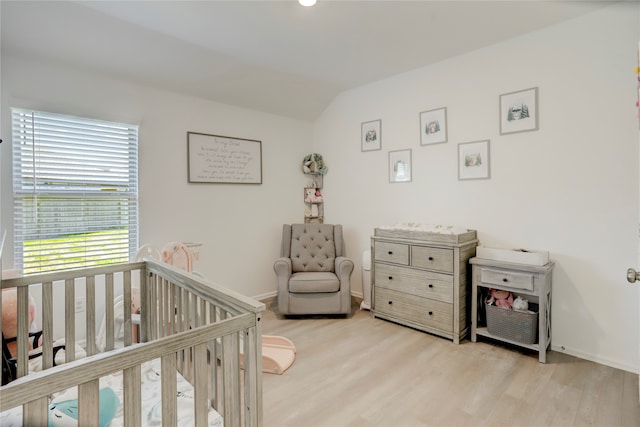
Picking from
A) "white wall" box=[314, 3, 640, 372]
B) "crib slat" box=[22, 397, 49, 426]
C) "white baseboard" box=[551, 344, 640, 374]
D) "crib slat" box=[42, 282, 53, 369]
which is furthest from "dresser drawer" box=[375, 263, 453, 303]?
"crib slat" box=[22, 397, 49, 426]

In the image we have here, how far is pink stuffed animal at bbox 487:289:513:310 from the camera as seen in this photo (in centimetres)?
252

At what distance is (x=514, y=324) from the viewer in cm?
241

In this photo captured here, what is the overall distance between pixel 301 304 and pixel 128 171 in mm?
2005

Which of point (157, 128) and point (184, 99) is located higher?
point (184, 99)

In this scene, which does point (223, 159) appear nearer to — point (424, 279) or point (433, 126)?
point (433, 126)

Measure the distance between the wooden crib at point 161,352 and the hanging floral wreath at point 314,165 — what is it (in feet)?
8.63

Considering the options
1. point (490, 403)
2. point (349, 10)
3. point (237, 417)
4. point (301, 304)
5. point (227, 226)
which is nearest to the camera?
point (237, 417)

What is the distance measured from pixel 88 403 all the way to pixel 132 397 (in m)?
0.10

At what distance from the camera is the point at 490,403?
1844 millimetres

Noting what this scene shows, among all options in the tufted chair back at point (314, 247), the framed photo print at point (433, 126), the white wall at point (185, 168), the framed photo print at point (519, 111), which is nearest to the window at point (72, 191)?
the white wall at point (185, 168)

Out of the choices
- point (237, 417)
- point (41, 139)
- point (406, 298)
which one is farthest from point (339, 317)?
point (41, 139)

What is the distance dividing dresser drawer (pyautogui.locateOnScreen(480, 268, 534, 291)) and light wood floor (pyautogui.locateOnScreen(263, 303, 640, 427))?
52 centimetres

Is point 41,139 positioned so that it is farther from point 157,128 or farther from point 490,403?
point 490,403

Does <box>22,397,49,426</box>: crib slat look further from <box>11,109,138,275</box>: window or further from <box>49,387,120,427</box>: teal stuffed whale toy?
<box>11,109,138,275</box>: window
